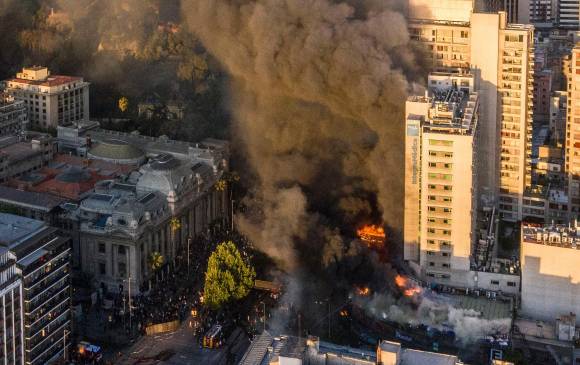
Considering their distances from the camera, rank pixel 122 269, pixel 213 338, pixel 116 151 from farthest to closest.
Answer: pixel 116 151, pixel 122 269, pixel 213 338

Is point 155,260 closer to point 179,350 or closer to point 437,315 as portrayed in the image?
point 179,350

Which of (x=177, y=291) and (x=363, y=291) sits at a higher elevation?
(x=363, y=291)

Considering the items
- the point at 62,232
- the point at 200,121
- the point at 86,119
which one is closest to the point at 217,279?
the point at 62,232

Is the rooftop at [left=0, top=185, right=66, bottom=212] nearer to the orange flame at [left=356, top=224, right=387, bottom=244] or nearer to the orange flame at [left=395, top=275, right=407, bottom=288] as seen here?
the orange flame at [left=356, top=224, right=387, bottom=244]

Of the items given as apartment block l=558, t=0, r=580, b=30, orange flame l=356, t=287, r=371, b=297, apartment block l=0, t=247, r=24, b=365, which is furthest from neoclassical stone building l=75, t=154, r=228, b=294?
apartment block l=558, t=0, r=580, b=30

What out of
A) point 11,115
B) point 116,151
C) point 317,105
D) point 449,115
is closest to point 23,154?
point 116,151

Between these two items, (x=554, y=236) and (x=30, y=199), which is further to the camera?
(x=30, y=199)
